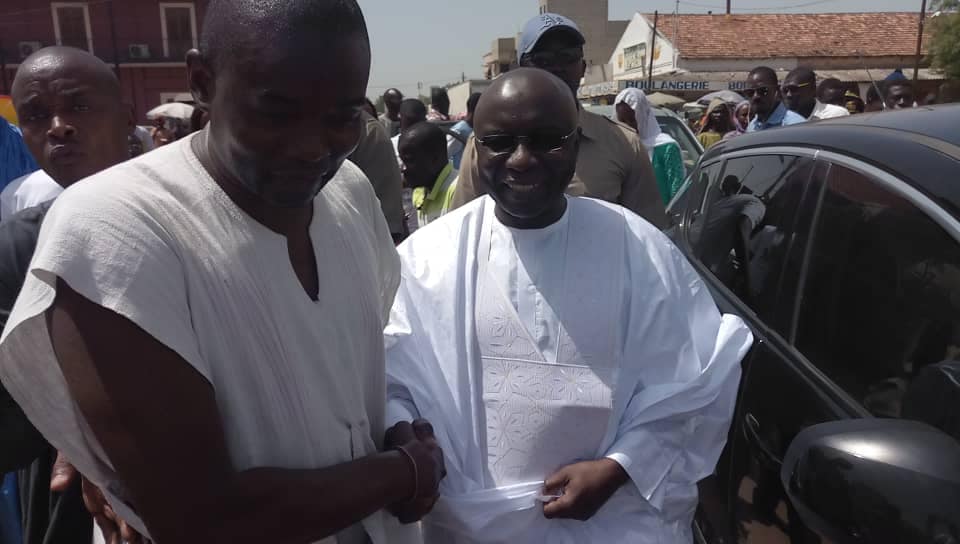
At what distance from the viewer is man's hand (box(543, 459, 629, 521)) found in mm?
1694

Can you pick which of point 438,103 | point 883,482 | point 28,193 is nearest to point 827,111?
point 438,103

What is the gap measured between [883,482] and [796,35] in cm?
3659

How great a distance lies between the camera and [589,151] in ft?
11.3

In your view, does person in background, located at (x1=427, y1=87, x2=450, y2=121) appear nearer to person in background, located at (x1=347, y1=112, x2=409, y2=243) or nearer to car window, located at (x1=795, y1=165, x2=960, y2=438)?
person in background, located at (x1=347, y1=112, x2=409, y2=243)

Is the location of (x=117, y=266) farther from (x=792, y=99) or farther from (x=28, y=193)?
(x=792, y=99)

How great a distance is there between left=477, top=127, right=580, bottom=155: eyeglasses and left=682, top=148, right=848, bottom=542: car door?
858 mm

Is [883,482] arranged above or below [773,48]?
below

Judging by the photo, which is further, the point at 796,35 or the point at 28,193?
the point at 796,35

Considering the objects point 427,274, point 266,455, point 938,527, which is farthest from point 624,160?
point 266,455

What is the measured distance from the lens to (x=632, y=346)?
73.1 inches

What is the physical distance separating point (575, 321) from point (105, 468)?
112 centimetres

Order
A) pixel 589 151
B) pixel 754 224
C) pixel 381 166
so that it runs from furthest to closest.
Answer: pixel 381 166
pixel 589 151
pixel 754 224

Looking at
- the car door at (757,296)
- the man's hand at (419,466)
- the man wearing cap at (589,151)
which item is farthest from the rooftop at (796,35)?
the man's hand at (419,466)

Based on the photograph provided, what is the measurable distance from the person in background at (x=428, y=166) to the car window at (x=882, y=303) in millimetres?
3024
